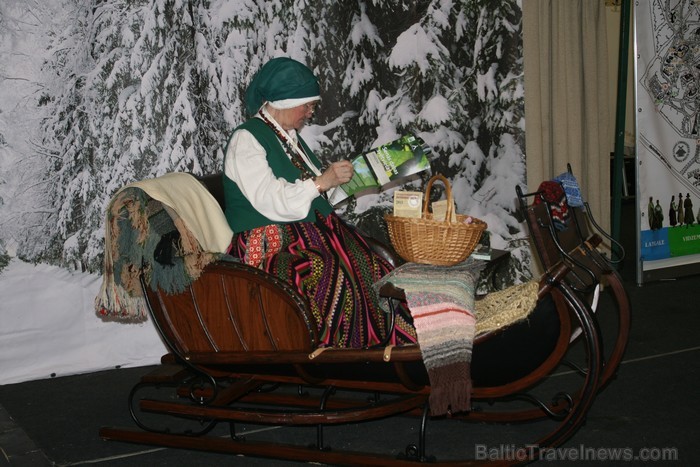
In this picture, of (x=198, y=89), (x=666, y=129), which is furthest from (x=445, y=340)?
(x=666, y=129)

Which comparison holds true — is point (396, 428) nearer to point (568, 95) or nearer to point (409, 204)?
point (409, 204)

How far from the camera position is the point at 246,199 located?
2.88 m

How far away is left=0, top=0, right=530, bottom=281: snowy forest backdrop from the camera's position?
3602 mm

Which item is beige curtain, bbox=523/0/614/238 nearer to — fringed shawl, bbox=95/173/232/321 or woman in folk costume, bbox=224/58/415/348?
woman in folk costume, bbox=224/58/415/348

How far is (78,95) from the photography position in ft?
12.0

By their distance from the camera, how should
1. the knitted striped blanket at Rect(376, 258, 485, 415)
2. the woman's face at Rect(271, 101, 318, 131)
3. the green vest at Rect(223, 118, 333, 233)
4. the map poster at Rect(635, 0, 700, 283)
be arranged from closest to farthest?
the knitted striped blanket at Rect(376, 258, 485, 415), the green vest at Rect(223, 118, 333, 233), the woman's face at Rect(271, 101, 318, 131), the map poster at Rect(635, 0, 700, 283)

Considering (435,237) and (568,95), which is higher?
(568,95)

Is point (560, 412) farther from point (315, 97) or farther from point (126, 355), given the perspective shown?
point (126, 355)

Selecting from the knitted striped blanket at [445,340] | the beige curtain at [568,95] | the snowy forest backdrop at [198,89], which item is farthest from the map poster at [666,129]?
the knitted striped blanket at [445,340]

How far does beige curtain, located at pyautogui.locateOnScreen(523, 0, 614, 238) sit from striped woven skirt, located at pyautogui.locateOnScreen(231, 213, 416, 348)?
2127 mm

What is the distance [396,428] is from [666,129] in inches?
130

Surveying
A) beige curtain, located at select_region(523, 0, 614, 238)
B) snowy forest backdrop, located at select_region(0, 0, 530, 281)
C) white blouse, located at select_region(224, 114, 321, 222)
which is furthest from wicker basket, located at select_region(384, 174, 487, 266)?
beige curtain, located at select_region(523, 0, 614, 238)

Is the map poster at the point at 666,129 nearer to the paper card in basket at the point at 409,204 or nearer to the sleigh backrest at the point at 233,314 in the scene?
the paper card in basket at the point at 409,204

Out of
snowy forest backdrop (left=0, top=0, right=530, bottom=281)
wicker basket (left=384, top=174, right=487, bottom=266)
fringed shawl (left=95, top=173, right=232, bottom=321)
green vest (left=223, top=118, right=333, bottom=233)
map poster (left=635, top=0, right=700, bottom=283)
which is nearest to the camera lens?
wicker basket (left=384, top=174, right=487, bottom=266)
